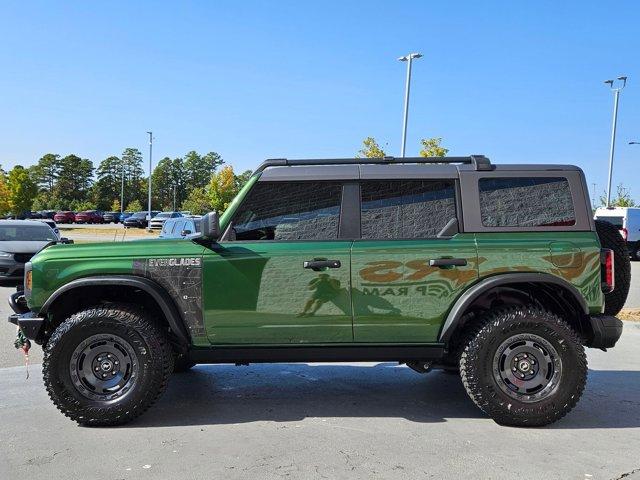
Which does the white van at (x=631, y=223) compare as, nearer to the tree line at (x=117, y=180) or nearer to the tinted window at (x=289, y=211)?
the tinted window at (x=289, y=211)

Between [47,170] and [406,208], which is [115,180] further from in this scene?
[406,208]

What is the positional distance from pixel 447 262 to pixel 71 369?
293 centimetres

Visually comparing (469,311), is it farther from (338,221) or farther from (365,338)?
(338,221)

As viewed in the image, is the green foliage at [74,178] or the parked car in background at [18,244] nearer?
→ the parked car in background at [18,244]

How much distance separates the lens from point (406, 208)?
447cm

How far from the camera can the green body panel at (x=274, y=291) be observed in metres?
4.31

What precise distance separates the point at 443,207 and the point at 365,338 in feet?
3.89

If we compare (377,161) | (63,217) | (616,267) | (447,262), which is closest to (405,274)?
(447,262)

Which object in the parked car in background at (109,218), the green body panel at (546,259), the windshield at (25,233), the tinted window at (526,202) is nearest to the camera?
the green body panel at (546,259)


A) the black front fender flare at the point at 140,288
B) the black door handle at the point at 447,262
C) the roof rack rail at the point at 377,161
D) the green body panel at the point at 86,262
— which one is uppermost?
the roof rack rail at the point at 377,161

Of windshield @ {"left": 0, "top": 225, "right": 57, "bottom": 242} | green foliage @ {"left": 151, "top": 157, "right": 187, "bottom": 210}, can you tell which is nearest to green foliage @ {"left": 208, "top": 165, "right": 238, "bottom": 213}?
windshield @ {"left": 0, "top": 225, "right": 57, "bottom": 242}

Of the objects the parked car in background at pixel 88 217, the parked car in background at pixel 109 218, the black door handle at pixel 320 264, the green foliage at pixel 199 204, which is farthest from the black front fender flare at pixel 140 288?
the parked car in background at pixel 109 218

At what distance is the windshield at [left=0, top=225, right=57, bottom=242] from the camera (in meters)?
13.0

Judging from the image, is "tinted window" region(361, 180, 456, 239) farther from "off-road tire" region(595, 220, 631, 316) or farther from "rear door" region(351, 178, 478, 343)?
"off-road tire" region(595, 220, 631, 316)
